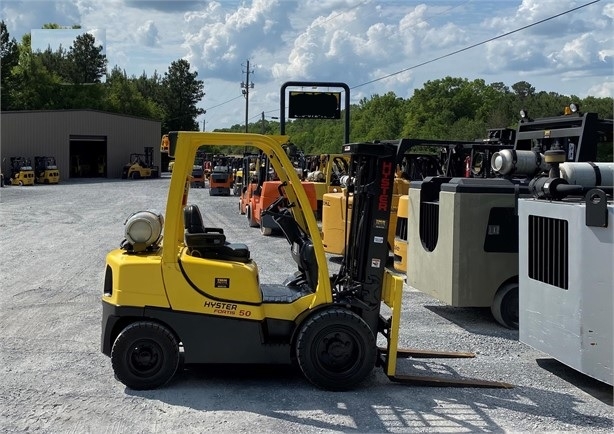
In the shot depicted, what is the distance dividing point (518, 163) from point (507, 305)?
5.68ft

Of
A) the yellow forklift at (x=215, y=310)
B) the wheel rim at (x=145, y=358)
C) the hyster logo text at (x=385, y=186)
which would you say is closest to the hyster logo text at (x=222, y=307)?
the yellow forklift at (x=215, y=310)

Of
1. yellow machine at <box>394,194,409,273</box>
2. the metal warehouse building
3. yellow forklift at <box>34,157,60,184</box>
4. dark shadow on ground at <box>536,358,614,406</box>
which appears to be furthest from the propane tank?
the metal warehouse building

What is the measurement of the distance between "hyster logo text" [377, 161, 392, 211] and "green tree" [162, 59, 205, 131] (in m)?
91.0

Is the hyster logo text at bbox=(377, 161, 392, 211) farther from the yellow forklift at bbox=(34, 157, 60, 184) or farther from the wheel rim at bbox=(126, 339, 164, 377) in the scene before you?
the yellow forklift at bbox=(34, 157, 60, 184)

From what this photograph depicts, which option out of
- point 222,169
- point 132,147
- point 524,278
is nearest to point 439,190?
point 524,278

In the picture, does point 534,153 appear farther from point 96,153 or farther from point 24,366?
point 96,153

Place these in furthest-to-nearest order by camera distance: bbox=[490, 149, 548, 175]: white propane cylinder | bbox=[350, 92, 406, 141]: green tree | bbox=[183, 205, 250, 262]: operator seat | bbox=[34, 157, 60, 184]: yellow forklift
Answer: bbox=[350, 92, 406, 141]: green tree
bbox=[34, 157, 60, 184]: yellow forklift
bbox=[490, 149, 548, 175]: white propane cylinder
bbox=[183, 205, 250, 262]: operator seat

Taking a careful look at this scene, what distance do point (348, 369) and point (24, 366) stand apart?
10.2 feet

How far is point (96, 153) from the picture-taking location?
62656mm

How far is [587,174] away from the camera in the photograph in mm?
6727

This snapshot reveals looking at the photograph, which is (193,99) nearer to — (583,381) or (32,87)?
(32,87)

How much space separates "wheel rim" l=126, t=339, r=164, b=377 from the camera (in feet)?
19.2

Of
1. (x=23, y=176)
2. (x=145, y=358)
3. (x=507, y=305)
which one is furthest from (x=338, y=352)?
(x=23, y=176)

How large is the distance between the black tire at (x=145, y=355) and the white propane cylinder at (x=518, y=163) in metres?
4.67
